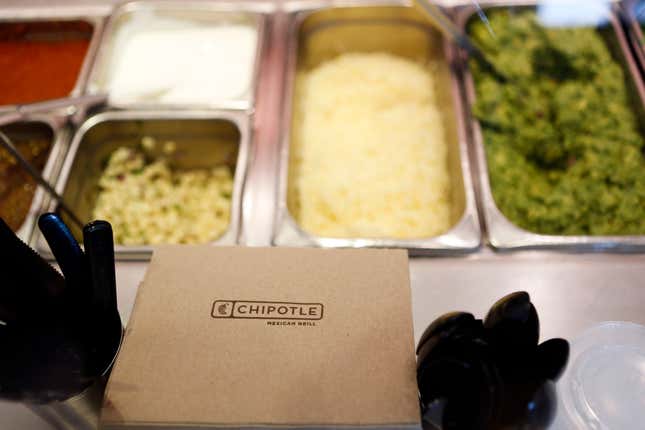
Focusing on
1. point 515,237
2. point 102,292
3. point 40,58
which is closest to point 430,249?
point 515,237

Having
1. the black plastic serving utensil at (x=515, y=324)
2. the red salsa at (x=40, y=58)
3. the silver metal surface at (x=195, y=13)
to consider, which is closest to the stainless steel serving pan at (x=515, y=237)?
the black plastic serving utensil at (x=515, y=324)

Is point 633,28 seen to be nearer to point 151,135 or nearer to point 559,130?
point 559,130

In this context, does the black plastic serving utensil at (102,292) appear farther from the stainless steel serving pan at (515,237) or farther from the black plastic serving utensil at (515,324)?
the stainless steel serving pan at (515,237)

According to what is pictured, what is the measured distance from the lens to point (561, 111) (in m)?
1.57

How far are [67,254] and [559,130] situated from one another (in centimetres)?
139

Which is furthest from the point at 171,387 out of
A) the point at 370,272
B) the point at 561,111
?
the point at 561,111

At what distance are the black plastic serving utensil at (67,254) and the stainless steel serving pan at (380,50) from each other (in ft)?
1.77

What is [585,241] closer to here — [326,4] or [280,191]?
[280,191]

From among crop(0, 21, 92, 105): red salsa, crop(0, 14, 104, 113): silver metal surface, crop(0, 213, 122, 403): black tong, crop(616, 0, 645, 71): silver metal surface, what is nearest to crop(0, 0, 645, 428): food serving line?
crop(0, 21, 92, 105): red salsa

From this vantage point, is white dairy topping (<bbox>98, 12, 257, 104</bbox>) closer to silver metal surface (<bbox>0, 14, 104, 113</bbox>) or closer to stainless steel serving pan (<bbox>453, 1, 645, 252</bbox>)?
silver metal surface (<bbox>0, 14, 104, 113</bbox>)

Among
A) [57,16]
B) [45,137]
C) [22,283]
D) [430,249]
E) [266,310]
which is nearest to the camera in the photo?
[22,283]

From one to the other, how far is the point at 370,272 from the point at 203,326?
12.3 inches

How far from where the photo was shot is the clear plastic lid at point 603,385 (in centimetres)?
90

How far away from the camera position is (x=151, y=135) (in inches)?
63.9
